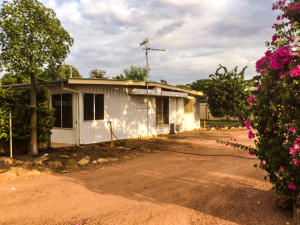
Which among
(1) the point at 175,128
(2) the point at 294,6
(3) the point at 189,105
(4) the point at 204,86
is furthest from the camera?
(3) the point at 189,105

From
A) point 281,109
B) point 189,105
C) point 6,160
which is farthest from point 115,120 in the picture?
point 281,109

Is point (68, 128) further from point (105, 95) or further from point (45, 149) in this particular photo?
point (105, 95)

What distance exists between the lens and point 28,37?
7770 mm

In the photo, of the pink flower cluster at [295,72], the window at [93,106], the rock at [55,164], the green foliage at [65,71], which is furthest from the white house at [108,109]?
the pink flower cluster at [295,72]

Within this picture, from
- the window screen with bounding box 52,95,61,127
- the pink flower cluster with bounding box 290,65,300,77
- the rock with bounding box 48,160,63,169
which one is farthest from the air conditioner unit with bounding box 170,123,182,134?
the pink flower cluster with bounding box 290,65,300,77

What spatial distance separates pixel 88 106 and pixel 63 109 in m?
1.22

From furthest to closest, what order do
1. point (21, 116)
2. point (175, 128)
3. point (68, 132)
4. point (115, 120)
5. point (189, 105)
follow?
1. point (189, 105)
2. point (175, 128)
3. point (115, 120)
4. point (68, 132)
5. point (21, 116)

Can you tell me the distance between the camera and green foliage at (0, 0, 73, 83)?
7461mm

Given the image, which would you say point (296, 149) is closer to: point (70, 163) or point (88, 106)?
point (70, 163)

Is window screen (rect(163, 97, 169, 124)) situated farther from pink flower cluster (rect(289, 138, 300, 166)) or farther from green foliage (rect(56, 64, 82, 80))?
pink flower cluster (rect(289, 138, 300, 166))

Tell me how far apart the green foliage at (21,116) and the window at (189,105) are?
11.3 metres

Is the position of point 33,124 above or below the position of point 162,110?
below

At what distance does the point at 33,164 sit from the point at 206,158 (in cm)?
615

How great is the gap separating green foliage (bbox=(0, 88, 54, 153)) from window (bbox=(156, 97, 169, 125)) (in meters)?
7.64
